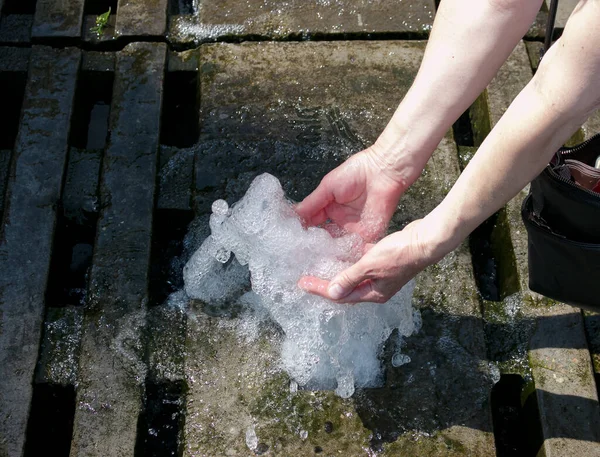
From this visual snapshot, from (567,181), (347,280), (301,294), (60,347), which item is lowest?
(60,347)

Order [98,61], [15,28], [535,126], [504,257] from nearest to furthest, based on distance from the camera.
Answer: [535,126]
[504,257]
[98,61]
[15,28]

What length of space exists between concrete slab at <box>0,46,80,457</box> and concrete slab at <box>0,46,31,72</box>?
0.07 metres

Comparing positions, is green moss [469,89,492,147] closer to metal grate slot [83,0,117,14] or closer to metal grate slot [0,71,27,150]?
metal grate slot [83,0,117,14]

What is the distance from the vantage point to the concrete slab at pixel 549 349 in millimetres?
2188

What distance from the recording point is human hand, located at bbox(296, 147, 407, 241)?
7.48 feet

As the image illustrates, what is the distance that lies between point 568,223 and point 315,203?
0.80 metres

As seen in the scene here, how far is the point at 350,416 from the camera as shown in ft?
7.13

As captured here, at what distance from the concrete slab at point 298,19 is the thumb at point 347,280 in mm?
1402

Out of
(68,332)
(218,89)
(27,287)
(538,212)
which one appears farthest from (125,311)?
(538,212)

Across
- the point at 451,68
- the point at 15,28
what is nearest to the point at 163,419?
the point at 451,68

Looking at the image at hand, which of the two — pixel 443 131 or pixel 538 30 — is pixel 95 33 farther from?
pixel 538 30

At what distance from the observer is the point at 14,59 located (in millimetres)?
2977

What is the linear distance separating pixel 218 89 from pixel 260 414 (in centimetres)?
132

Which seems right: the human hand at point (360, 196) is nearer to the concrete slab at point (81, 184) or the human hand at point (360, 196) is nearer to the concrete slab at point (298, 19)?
the concrete slab at point (81, 184)
